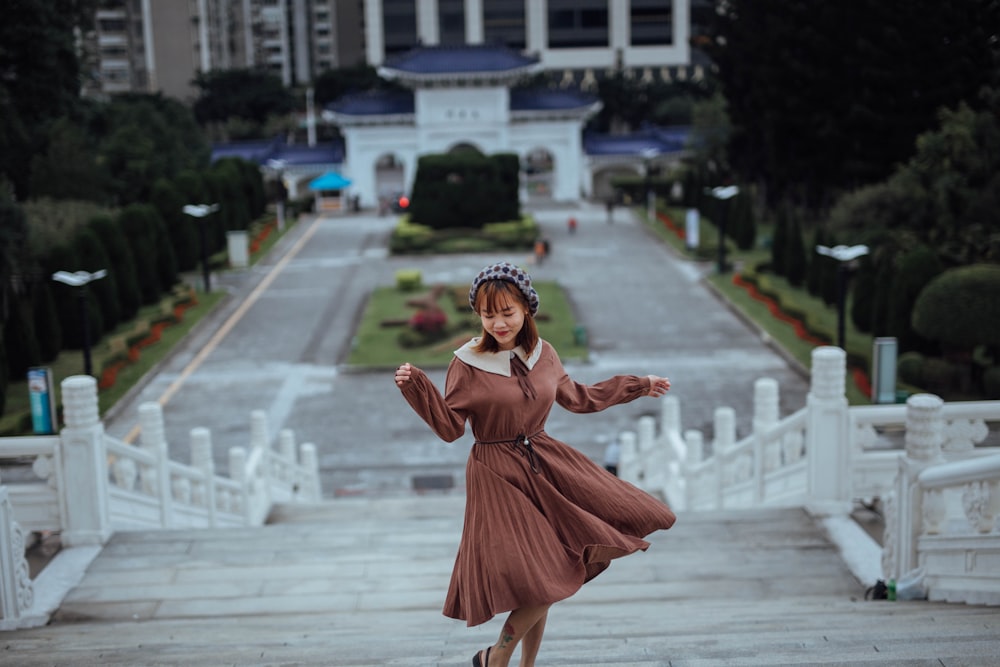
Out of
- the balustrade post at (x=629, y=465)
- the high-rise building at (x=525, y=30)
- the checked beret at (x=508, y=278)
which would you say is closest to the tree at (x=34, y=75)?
the balustrade post at (x=629, y=465)

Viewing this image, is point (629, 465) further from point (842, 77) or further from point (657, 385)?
point (842, 77)

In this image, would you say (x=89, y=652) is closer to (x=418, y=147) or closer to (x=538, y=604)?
(x=538, y=604)

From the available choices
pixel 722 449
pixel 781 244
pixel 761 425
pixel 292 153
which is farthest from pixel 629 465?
pixel 292 153

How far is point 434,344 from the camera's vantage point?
25797 millimetres

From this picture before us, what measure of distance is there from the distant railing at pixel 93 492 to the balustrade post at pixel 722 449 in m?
4.94

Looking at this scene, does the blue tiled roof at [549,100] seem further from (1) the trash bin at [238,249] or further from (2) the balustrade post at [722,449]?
(2) the balustrade post at [722,449]

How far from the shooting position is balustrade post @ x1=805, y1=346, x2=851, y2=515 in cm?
974

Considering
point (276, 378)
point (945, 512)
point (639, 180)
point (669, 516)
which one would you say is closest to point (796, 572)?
point (945, 512)

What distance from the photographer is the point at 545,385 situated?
5383 millimetres

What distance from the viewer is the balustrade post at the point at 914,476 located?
7961 mm

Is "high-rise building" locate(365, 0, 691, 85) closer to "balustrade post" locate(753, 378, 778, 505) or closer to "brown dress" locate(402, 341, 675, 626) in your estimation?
"balustrade post" locate(753, 378, 778, 505)

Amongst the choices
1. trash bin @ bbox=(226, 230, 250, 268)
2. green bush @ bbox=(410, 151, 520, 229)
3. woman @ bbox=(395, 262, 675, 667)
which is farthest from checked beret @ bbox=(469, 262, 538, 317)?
green bush @ bbox=(410, 151, 520, 229)

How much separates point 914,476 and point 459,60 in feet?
157

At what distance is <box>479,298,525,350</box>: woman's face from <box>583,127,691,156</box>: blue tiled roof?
51293 millimetres
